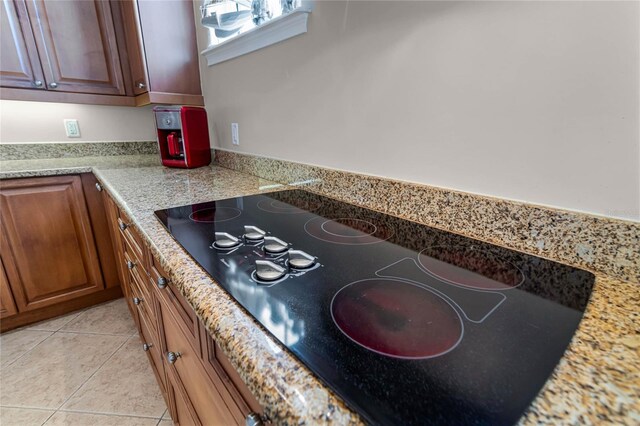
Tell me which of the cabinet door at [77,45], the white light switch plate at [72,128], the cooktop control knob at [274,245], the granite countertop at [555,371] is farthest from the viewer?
the white light switch plate at [72,128]

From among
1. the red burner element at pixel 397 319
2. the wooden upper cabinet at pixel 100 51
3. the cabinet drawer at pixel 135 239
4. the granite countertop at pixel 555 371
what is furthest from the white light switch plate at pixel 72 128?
the red burner element at pixel 397 319

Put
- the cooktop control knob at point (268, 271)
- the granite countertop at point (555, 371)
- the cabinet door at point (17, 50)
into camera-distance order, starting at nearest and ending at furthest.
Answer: the granite countertop at point (555, 371) < the cooktop control knob at point (268, 271) < the cabinet door at point (17, 50)

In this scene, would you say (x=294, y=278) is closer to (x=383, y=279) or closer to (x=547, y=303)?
(x=383, y=279)

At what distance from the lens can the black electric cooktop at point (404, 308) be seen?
11.7 inches

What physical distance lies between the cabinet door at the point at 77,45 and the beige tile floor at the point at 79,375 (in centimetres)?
136

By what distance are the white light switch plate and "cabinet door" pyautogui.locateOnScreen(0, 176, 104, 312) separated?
54 cm

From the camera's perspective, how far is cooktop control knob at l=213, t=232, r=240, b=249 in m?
0.64

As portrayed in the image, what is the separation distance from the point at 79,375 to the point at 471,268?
5.74ft

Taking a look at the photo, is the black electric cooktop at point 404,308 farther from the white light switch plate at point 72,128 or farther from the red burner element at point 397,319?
the white light switch plate at point 72,128

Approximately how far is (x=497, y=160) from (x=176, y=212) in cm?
85

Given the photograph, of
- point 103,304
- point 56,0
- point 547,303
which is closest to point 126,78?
point 56,0

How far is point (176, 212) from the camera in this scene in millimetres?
874

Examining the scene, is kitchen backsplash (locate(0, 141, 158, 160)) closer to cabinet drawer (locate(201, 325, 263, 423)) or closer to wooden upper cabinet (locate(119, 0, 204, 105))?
wooden upper cabinet (locate(119, 0, 204, 105))

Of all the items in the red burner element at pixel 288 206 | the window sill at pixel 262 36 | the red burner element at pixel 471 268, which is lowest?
the red burner element at pixel 471 268
